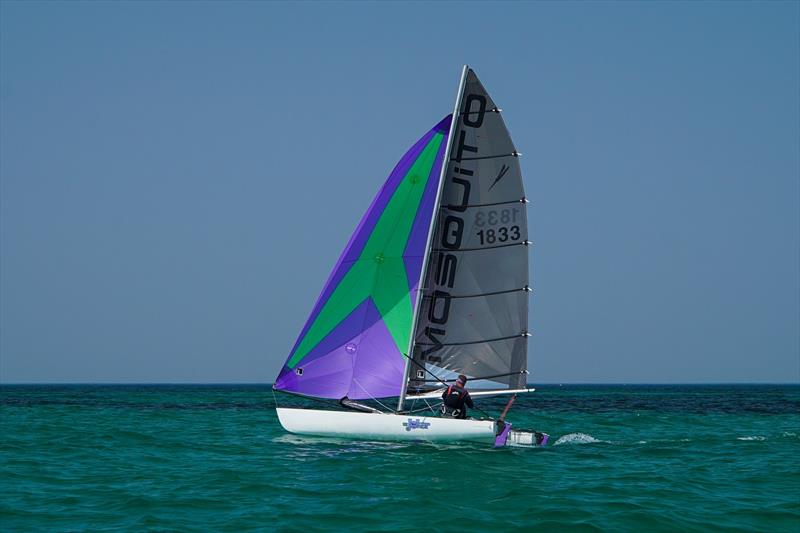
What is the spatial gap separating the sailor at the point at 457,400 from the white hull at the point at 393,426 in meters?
0.83

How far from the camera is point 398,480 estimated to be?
2136 cm

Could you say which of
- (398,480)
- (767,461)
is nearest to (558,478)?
(398,480)

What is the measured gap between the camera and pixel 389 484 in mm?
20844

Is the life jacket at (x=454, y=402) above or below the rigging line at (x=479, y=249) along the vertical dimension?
below

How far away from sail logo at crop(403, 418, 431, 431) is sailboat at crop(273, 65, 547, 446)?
731mm

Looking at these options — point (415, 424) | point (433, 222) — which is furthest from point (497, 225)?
point (415, 424)

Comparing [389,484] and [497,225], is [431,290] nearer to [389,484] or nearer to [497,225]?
[497,225]

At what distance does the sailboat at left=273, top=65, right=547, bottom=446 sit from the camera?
27547 mm

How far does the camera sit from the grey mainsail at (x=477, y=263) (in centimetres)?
2750

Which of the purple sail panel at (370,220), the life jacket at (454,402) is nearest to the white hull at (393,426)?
the life jacket at (454,402)

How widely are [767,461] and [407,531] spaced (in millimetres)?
14827

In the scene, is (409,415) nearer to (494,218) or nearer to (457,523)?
(494,218)

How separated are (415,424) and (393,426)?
0.64 m

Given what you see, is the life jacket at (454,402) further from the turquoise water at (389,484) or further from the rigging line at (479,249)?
the rigging line at (479,249)
